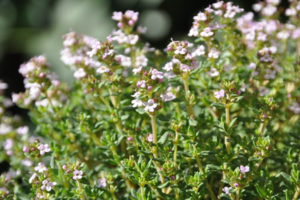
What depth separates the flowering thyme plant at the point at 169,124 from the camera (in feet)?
4.98

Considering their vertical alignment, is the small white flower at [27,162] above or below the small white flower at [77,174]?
below

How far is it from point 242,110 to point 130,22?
67 centimetres

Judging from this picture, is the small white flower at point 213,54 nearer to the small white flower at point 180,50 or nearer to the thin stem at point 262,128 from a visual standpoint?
the small white flower at point 180,50

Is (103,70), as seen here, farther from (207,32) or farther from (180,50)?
(207,32)

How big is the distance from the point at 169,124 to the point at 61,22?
6.69 feet

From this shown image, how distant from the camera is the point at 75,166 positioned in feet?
4.96

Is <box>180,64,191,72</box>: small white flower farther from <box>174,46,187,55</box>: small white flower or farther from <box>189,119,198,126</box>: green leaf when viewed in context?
<box>189,119,198,126</box>: green leaf

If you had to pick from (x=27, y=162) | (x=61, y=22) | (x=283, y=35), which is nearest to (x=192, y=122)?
(x=27, y=162)

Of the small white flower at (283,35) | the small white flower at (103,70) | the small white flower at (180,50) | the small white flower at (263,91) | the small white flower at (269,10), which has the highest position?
the small white flower at (180,50)

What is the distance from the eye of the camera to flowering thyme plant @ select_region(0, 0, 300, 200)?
1.52m

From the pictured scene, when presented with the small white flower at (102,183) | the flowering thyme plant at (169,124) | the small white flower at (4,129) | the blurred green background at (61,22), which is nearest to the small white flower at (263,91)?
the flowering thyme plant at (169,124)

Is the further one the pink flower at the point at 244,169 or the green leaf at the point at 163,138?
the green leaf at the point at 163,138

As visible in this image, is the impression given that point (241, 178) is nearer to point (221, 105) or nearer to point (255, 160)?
point (255, 160)

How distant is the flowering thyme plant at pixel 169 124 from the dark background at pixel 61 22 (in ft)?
4.53
